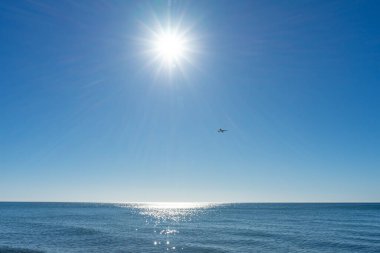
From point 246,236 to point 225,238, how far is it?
414 cm

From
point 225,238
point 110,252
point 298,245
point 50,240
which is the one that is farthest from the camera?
point 225,238

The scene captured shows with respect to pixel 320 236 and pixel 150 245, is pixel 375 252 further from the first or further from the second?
pixel 150 245

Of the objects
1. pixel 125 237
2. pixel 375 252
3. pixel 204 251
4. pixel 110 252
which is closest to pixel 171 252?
pixel 204 251

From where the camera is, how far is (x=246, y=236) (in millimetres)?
61188

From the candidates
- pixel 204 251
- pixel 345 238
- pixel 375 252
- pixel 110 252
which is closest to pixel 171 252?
pixel 204 251

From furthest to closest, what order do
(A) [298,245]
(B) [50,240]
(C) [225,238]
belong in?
(C) [225,238] < (B) [50,240] < (A) [298,245]

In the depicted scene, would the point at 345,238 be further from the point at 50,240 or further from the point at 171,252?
the point at 50,240

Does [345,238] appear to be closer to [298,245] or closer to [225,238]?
[298,245]

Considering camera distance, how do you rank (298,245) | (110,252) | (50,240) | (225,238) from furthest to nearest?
1. (225,238)
2. (50,240)
3. (298,245)
4. (110,252)

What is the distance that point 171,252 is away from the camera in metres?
46.5

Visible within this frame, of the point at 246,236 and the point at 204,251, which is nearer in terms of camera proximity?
the point at 204,251

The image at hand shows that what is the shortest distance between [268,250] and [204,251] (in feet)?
27.5

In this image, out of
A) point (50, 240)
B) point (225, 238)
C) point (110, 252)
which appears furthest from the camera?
point (225, 238)

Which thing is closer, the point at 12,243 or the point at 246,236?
the point at 12,243
